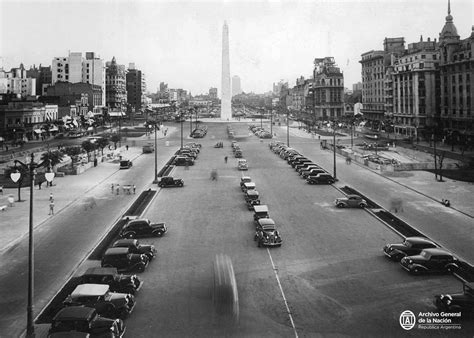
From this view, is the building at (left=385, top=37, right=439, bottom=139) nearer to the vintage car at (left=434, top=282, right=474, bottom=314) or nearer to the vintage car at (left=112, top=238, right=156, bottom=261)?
the vintage car at (left=112, top=238, right=156, bottom=261)

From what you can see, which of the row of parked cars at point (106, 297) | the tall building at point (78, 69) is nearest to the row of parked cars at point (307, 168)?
the row of parked cars at point (106, 297)

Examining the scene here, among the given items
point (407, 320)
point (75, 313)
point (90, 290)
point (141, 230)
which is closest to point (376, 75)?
point (141, 230)

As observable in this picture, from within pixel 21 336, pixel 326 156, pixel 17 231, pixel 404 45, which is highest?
pixel 404 45

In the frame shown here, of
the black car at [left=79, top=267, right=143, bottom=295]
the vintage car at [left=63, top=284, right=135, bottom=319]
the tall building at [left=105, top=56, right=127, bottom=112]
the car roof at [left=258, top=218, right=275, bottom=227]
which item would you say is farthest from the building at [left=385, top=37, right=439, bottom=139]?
the tall building at [left=105, top=56, right=127, bottom=112]

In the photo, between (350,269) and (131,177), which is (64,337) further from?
(131,177)

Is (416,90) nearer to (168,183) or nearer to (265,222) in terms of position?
(168,183)

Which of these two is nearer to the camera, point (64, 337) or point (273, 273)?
point (64, 337)

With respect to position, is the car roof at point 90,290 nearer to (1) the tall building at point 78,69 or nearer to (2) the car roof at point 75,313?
(2) the car roof at point 75,313

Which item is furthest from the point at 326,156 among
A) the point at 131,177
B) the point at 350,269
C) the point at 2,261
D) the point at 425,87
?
the point at 2,261
